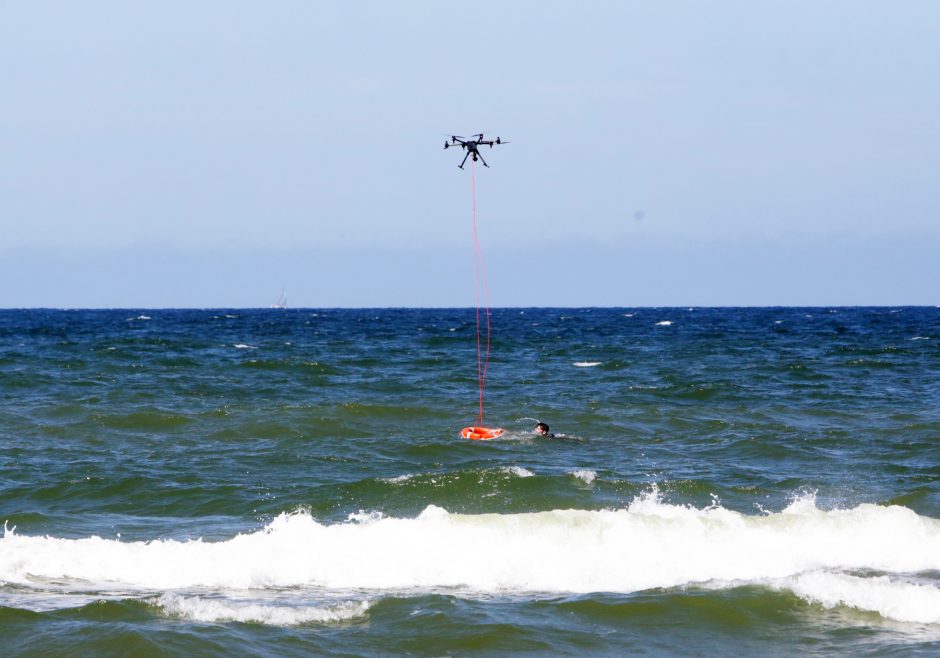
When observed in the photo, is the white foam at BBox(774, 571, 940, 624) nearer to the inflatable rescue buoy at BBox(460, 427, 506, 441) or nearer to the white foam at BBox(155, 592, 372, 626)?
the white foam at BBox(155, 592, 372, 626)

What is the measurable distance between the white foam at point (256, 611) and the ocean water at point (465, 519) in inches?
1.6

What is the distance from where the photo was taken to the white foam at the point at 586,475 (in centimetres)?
1806

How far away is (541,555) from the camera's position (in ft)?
44.9

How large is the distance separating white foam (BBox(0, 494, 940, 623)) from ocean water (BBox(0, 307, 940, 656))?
41mm

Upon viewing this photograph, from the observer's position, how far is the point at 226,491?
56.7ft

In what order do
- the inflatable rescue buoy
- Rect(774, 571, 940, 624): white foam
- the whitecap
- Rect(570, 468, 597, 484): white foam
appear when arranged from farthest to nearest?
the inflatable rescue buoy
Rect(570, 468, 597, 484): white foam
the whitecap
Rect(774, 571, 940, 624): white foam

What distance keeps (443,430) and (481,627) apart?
13.3 m

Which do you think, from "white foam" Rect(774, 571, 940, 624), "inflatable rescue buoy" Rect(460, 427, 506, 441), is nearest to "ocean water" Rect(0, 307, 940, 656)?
"white foam" Rect(774, 571, 940, 624)

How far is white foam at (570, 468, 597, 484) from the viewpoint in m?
18.1

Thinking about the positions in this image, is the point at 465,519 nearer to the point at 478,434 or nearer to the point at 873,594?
the point at 873,594

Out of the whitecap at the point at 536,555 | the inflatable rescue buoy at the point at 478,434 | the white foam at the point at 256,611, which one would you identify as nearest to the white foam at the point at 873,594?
the whitecap at the point at 536,555

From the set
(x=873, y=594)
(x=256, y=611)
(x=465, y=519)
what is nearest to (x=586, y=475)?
(x=465, y=519)

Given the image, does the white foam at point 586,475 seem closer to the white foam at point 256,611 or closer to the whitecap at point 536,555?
the whitecap at point 536,555

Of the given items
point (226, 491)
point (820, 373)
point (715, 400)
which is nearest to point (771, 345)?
point (820, 373)
